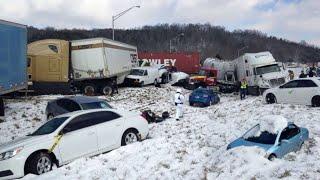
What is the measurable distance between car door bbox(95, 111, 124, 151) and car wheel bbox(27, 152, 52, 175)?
1.92m

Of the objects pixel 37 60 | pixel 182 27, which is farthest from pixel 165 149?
pixel 182 27

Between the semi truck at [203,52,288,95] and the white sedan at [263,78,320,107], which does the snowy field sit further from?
the semi truck at [203,52,288,95]

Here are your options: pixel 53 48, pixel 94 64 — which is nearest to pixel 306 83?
pixel 94 64

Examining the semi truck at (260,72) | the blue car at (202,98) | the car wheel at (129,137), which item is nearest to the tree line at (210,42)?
the semi truck at (260,72)

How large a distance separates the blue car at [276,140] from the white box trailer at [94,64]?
22.0 meters

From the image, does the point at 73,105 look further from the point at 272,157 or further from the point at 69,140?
the point at 272,157

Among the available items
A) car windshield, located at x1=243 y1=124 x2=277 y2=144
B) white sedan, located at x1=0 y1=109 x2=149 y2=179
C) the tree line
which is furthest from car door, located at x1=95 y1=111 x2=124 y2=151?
the tree line

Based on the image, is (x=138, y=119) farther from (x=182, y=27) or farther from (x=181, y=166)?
(x=182, y=27)

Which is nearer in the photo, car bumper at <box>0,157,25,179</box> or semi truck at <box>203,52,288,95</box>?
car bumper at <box>0,157,25,179</box>

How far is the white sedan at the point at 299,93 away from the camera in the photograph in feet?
80.2

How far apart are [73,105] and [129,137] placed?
5767mm

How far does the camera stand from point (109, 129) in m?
15.3

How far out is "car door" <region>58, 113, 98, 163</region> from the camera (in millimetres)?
13883

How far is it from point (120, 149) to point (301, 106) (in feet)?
41.5
